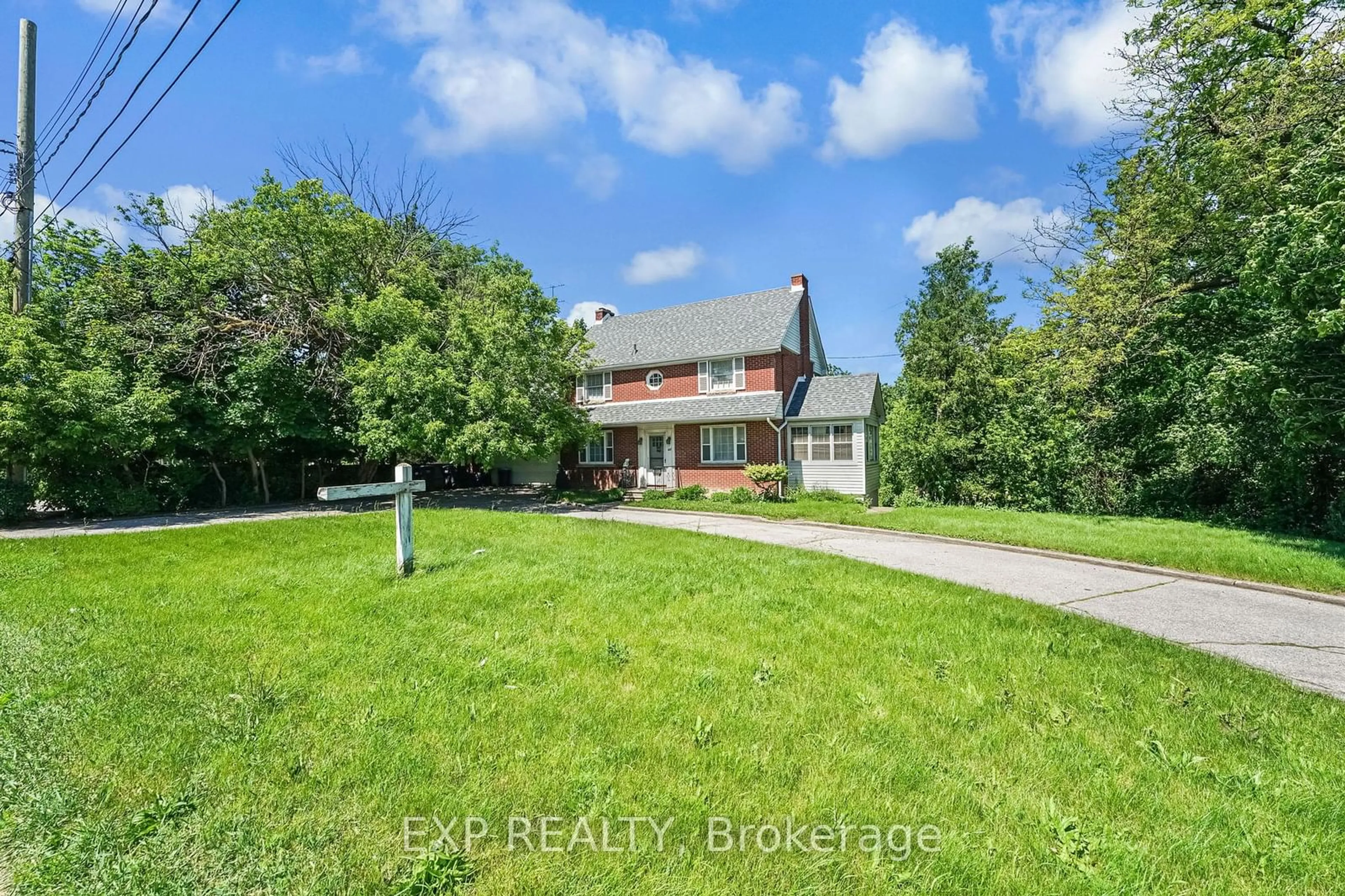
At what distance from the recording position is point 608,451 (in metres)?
23.8

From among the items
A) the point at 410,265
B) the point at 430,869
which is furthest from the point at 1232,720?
the point at 410,265

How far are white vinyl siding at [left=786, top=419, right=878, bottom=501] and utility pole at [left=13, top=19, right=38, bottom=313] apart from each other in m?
21.4

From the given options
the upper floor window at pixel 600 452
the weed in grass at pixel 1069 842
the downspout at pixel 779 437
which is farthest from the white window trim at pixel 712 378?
the weed in grass at pixel 1069 842

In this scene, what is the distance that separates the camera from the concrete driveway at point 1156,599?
5.11 meters

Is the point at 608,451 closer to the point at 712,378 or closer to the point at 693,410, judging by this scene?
the point at 693,410

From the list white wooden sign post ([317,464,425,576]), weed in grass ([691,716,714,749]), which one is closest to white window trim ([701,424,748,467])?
white wooden sign post ([317,464,425,576])

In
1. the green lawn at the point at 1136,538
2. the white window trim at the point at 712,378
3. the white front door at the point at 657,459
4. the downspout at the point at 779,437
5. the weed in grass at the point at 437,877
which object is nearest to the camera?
the weed in grass at the point at 437,877

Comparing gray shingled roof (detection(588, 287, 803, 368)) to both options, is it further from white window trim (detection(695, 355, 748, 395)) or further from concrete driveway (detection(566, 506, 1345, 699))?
concrete driveway (detection(566, 506, 1345, 699))

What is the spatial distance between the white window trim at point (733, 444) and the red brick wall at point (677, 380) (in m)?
1.59

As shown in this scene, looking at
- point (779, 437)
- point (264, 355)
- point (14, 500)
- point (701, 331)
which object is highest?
point (701, 331)

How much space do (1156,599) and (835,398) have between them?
1374cm

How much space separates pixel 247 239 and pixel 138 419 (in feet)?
18.9

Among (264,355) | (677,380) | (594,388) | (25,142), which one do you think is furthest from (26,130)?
(677,380)

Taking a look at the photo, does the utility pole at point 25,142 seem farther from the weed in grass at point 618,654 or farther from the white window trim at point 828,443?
the white window trim at point 828,443
